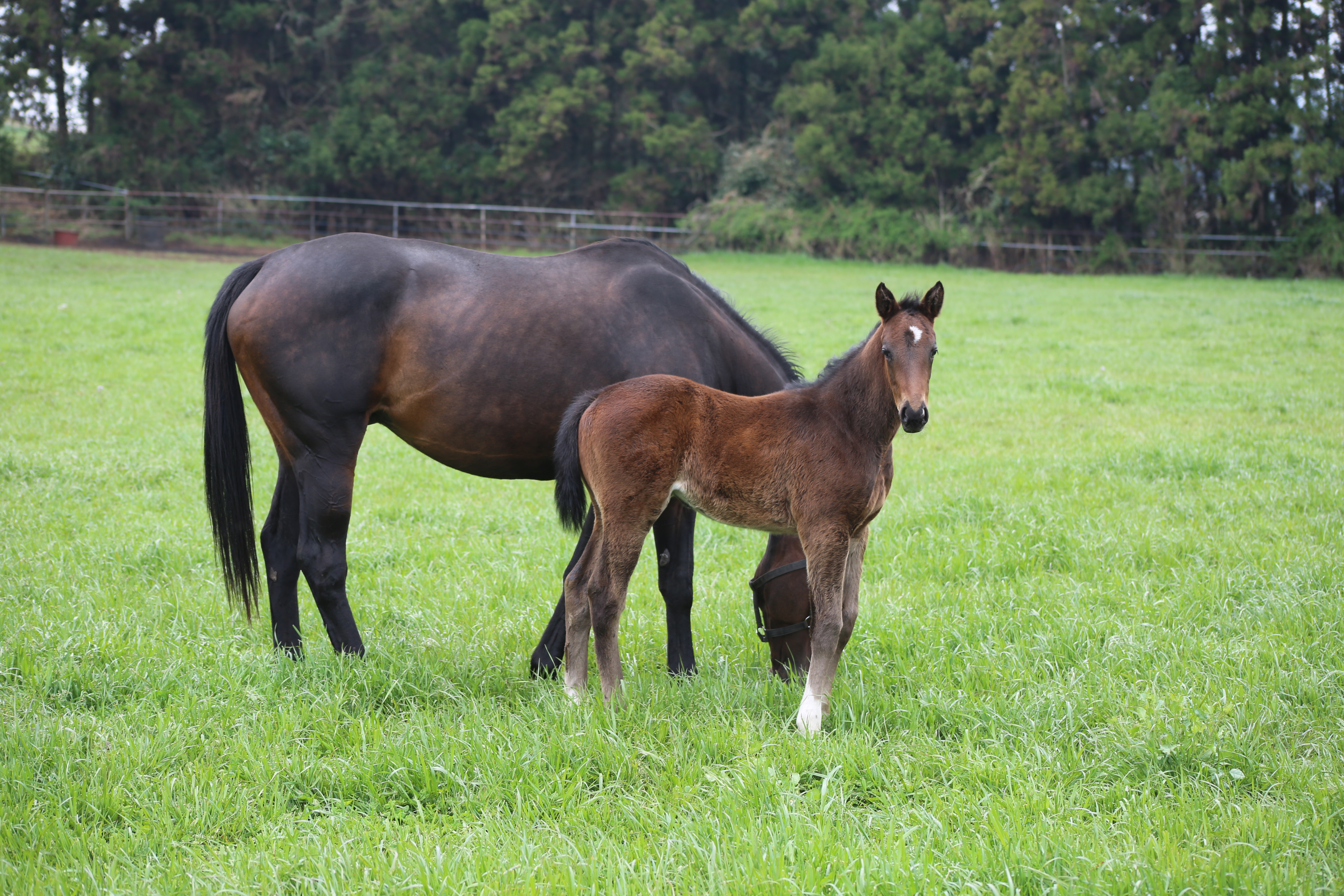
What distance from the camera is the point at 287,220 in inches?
1200

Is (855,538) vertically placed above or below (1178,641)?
above

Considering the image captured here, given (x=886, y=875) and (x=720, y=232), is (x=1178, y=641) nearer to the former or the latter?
(x=886, y=875)

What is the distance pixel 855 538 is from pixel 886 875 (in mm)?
1426

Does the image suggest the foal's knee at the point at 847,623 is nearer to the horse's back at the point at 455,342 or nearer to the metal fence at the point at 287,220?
the horse's back at the point at 455,342

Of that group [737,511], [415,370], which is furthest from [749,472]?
[415,370]

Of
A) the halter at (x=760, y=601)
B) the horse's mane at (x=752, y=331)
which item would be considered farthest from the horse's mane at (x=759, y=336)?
the halter at (x=760, y=601)

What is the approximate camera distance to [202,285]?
18.5 m

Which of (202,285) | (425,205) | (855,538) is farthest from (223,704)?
(425,205)

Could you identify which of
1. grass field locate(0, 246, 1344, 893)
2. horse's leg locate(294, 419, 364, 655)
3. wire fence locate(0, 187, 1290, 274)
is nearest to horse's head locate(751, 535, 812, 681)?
grass field locate(0, 246, 1344, 893)

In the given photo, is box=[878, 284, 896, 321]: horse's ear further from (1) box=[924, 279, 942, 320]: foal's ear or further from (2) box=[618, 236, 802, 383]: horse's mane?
(2) box=[618, 236, 802, 383]: horse's mane

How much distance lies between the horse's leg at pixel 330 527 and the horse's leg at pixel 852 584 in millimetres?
2061

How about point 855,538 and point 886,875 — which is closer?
point 886,875

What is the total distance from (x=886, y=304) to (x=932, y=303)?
19cm

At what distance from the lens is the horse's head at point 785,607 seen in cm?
395
